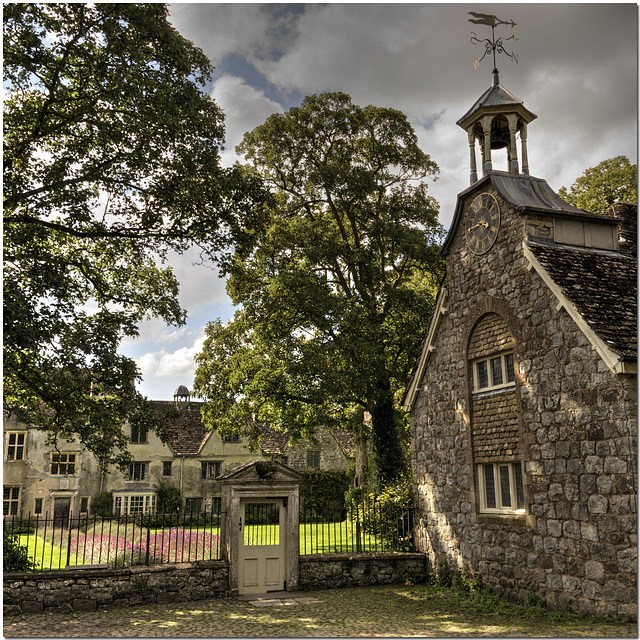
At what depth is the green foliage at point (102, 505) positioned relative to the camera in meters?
33.2

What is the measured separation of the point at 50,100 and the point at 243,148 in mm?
12247

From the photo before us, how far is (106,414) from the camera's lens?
1223cm

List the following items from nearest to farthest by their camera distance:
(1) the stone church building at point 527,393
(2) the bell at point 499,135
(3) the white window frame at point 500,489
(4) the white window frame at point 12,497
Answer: (1) the stone church building at point 527,393 → (3) the white window frame at point 500,489 → (2) the bell at point 499,135 → (4) the white window frame at point 12,497

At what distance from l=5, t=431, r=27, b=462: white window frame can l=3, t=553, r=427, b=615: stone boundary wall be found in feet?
81.7

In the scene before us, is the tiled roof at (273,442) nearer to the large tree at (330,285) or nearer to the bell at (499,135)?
the large tree at (330,285)

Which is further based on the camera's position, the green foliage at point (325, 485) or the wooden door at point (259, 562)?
the green foliage at point (325, 485)

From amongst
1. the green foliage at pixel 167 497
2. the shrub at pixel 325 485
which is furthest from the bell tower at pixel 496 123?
the green foliage at pixel 167 497

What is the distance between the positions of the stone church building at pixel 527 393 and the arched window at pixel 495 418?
32mm

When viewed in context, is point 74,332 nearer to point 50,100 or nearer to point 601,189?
point 50,100

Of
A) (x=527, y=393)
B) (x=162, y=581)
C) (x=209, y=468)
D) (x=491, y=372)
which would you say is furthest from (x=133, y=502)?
(x=527, y=393)

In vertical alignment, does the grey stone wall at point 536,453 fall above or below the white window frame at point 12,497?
above

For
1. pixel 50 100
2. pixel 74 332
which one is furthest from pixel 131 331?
pixel 50 100

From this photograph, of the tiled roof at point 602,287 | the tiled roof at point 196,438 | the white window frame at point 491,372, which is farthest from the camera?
the tiled roof at point 196,438

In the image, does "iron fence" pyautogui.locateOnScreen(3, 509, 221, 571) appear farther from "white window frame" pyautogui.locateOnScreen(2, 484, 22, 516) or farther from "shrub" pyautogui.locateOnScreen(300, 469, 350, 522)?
"shrub" pyautogui.locateOnScreen(300, 469, 350, 522)
